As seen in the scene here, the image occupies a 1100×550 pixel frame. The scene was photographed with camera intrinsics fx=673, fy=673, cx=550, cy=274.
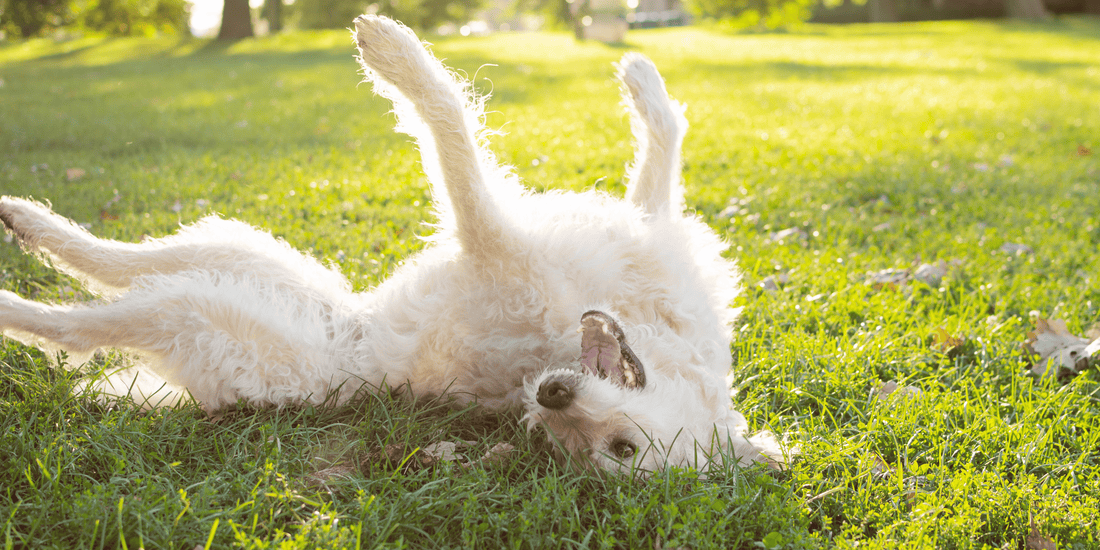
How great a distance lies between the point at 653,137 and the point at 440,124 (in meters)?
1.16

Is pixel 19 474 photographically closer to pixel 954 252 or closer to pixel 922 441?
pixel 922 441

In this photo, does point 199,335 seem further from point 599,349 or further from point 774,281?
point 774,281

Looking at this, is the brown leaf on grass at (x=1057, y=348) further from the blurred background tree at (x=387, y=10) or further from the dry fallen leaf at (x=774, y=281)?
the blurred background tree at (x=387, y=10)

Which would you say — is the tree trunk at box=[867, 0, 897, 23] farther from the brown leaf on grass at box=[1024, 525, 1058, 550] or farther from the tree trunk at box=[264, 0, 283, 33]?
the brown leaf on grass at box=[1024, 525, 1058, 550]

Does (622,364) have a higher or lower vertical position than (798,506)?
higher

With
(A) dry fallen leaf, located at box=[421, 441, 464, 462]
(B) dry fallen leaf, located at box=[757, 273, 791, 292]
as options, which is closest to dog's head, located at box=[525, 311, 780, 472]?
(A) dry fallen leaf, located at box=[421, 441, 464, 462]

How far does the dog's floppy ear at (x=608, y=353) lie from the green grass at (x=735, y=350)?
0.33 meters

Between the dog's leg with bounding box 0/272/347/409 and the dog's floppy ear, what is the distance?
1.08m

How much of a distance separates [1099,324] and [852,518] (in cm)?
228

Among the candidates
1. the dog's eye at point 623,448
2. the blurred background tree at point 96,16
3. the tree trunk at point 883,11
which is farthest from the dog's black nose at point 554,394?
the tree trunk at point 883,11

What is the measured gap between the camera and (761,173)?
6.25 metres

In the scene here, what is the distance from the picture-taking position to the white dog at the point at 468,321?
227 cm

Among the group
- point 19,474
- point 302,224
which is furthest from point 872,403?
point 302,224

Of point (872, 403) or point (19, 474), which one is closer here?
point (19, 474)
